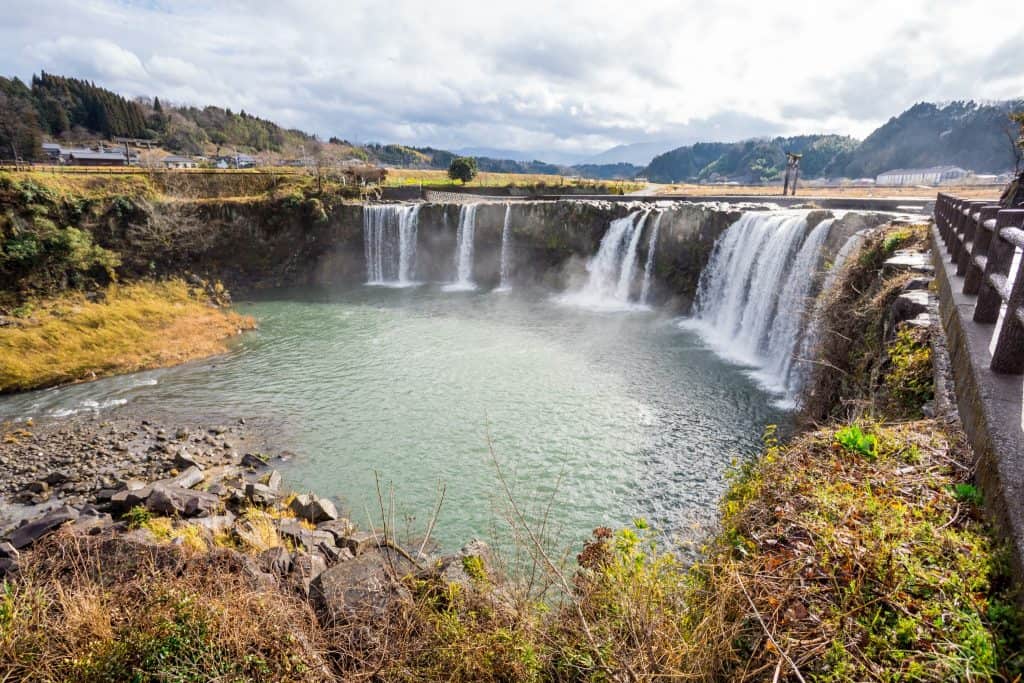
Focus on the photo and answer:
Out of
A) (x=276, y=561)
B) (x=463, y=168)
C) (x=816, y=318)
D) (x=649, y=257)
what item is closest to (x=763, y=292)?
(x=816, y=318)

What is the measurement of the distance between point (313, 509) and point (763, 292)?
53.0 ft

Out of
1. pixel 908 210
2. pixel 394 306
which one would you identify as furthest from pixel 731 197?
pixel 394 306

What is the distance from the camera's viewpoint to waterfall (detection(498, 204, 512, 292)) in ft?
103

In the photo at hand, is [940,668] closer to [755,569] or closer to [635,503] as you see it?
[755,569]

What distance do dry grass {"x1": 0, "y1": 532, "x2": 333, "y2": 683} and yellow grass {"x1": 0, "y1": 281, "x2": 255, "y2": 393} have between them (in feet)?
49.6

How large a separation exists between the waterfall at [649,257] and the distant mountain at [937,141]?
117 meters

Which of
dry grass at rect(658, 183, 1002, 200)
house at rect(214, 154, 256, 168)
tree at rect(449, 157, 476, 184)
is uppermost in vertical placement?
house at rect(214, 154, 256, 168)

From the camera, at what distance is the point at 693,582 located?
4.83 metres

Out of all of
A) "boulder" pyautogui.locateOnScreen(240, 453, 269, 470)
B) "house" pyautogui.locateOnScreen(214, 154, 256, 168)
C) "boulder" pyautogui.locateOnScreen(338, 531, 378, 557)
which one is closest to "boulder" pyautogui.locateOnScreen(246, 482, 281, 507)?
"boulder" pyautogui.locateOnScreen(240, 453, 269, 470)

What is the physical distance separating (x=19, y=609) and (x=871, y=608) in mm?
6975

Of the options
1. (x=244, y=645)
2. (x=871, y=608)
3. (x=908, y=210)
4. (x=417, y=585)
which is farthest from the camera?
(x=908, y=210)

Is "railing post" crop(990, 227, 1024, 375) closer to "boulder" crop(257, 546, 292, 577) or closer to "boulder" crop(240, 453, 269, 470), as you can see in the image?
"boulder" crop(257, 546, 292, 577)

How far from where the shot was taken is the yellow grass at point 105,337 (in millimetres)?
16781

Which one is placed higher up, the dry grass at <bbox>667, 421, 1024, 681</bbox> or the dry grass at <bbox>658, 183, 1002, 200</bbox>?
the dry grass at <bbox>658, 183, 1002, 200</bbox>
